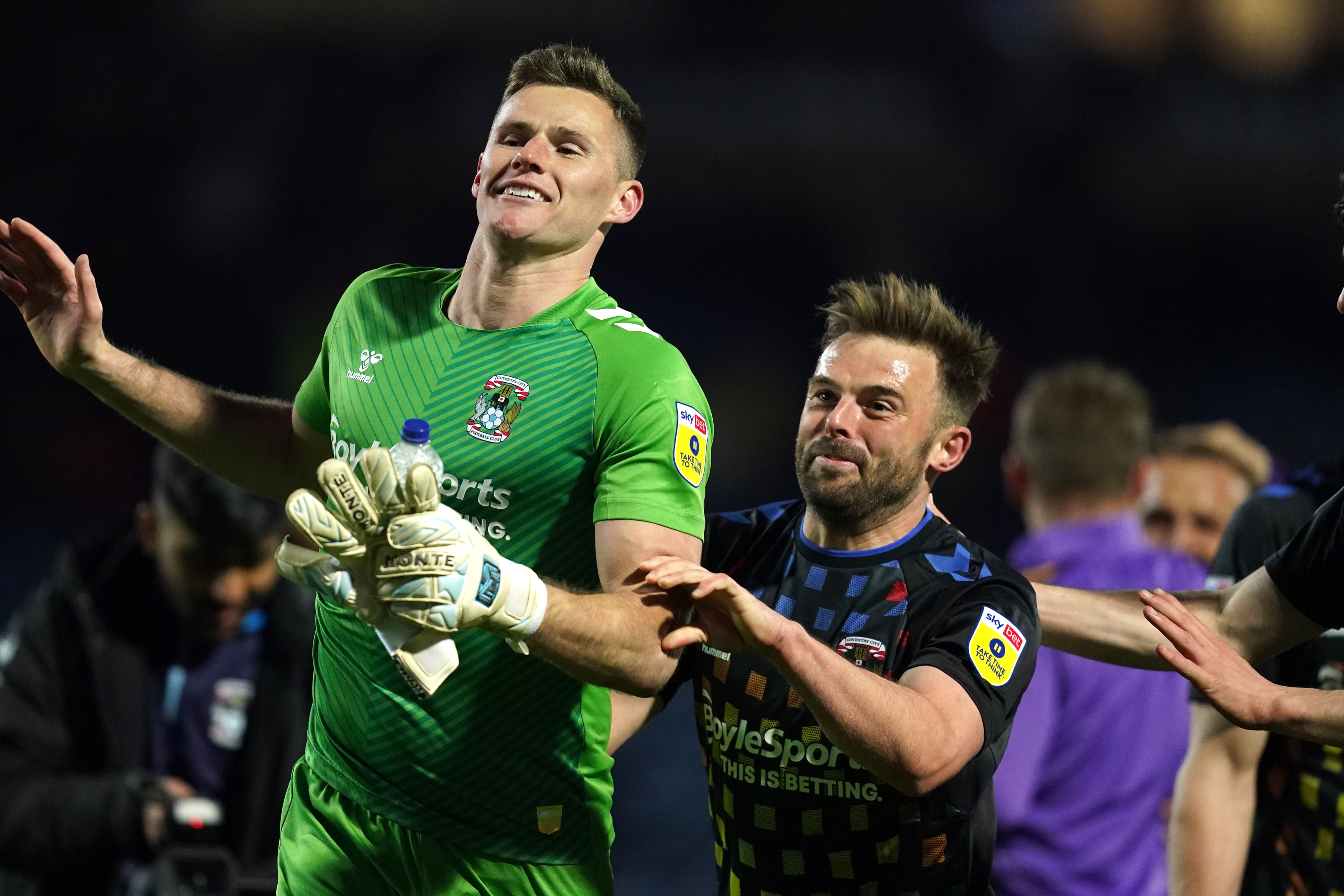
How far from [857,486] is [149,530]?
2.38 meters

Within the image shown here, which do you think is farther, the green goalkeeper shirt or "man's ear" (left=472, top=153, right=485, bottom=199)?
"man's ear" (left=472, top=153, right=485, bottom=199)

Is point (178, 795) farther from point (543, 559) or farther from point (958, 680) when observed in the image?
point (958, 680)

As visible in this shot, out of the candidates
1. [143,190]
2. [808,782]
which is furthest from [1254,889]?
[143,190]

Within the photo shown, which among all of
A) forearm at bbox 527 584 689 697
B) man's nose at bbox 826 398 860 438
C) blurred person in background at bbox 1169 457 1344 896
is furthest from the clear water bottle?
blurred person in background at bbox 1169 457 1344 896

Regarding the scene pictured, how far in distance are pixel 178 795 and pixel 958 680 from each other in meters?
2.36

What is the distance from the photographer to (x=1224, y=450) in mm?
6109

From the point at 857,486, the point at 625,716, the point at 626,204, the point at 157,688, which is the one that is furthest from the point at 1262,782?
the point at 157,688

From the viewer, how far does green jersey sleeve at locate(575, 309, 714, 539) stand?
2746 millimetres

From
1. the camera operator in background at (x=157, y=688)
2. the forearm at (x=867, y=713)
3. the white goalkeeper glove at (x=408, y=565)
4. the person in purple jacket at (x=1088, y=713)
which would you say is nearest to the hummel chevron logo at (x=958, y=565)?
the forearm at (x=867, y=713)

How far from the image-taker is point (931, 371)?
3309mm

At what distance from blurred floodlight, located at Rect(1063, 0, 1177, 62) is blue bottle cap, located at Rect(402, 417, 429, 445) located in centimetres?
1272

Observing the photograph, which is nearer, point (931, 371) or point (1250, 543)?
point (931, 371)

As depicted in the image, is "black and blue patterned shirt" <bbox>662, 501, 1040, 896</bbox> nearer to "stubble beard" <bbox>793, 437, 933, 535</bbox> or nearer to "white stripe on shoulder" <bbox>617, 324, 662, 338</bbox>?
"stubble beard" <bbox>793, 437, 933, 535</bbox>

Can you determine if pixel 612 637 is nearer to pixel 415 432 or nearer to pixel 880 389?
pixel 415 432
